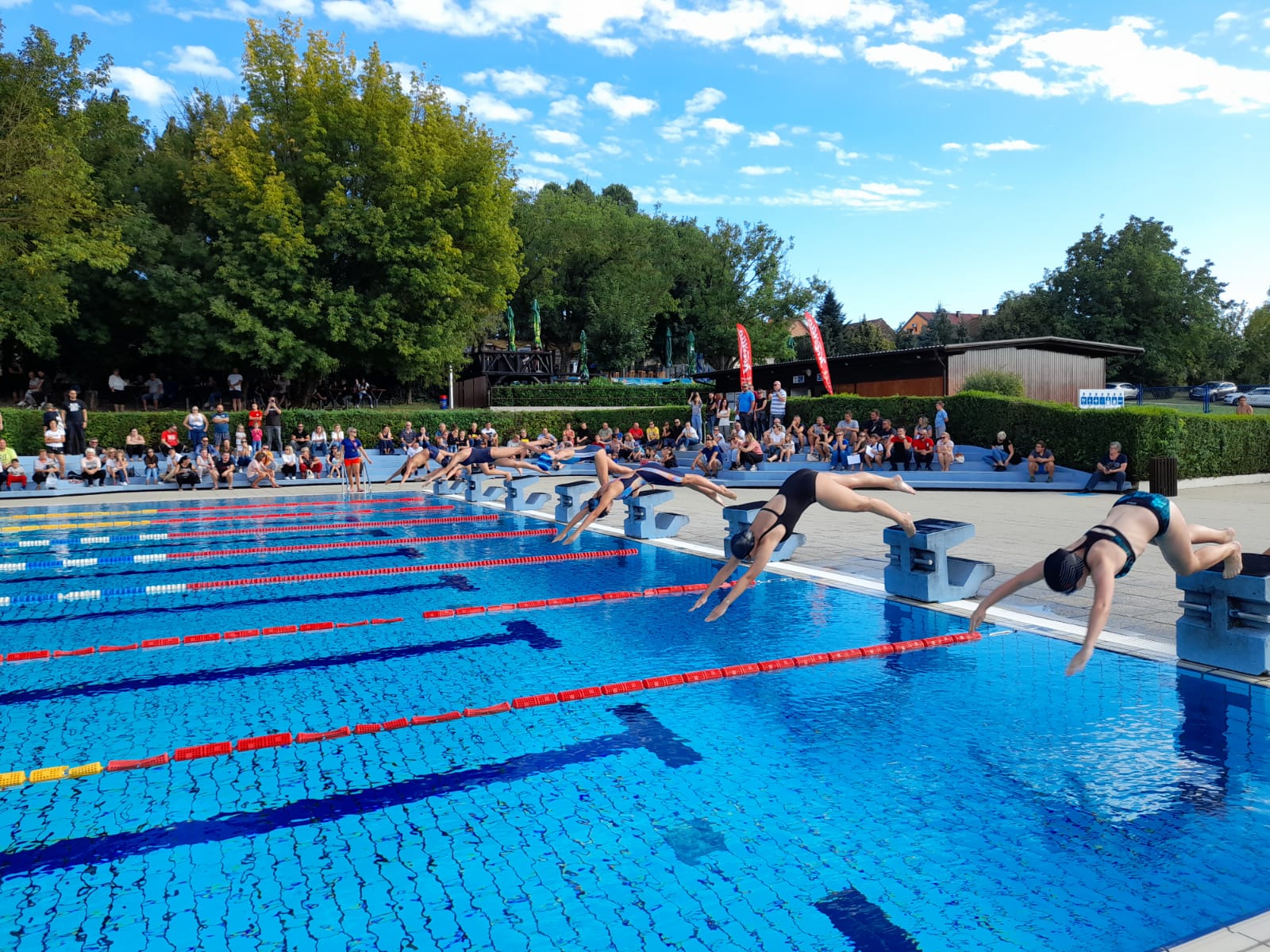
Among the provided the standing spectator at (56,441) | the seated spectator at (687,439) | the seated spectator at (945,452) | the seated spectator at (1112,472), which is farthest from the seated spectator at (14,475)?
the seated spectator at (1112,472)

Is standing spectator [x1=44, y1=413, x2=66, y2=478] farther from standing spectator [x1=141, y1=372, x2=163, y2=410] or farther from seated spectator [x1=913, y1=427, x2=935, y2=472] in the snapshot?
seated spectator [x1=913, y1=427, x2=935, y2=472]

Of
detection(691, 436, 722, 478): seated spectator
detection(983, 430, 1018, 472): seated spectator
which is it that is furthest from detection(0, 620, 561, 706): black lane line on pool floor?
detection(983, 430, 1018, 472): seated spectator

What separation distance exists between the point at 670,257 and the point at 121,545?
4078cm

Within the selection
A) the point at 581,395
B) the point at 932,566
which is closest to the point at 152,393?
the point at 581,395

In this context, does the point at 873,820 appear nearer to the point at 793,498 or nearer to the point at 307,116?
the point at 793,498

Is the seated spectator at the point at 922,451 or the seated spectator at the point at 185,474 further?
the seated spectator at the point at 185,474

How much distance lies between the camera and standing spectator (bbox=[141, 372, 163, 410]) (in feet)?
80.0

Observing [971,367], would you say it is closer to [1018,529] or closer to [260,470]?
[1018,529]

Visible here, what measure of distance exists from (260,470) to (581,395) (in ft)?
42.4

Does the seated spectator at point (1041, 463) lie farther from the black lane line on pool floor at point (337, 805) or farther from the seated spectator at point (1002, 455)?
the black lane line on pool floor at point (337, 805)

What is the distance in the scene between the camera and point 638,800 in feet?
11.2

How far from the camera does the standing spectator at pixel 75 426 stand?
18.9 metres

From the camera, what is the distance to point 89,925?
261 centimetres

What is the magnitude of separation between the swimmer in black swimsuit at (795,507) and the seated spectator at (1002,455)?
1182cm
